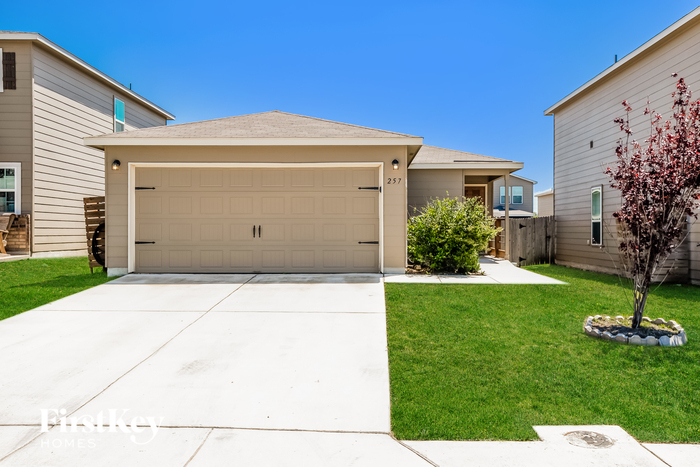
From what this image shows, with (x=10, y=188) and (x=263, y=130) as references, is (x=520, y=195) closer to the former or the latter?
(x=263, y=130)

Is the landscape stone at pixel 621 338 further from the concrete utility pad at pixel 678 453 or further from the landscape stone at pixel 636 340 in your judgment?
the concrete utility pad at pixel 678 453

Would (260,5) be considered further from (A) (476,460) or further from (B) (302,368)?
(A) (476,460)

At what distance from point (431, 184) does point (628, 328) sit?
729 centimetres

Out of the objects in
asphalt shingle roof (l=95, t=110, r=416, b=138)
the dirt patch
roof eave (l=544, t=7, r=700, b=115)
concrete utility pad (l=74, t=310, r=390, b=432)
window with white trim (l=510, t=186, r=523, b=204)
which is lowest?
concrete utility pad (l=74, t=310, r=390, b=432)

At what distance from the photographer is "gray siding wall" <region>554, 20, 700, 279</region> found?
773 centimetres

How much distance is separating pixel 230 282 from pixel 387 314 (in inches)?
134

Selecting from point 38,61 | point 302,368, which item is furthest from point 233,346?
point 38,61

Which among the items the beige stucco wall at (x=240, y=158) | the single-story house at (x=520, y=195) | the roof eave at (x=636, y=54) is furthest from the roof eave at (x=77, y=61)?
the single-story house at (x=520, y=195)

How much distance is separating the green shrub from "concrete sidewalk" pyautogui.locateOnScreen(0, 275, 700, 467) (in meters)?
3.09

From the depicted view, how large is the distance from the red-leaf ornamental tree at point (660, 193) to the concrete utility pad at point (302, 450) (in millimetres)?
3499

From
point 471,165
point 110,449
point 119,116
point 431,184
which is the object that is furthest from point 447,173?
point 119,116

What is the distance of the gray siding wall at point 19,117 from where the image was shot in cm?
1023

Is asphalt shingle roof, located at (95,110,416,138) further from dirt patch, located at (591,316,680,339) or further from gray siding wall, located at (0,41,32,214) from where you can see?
dirt patch, located at (591,316,680,339)

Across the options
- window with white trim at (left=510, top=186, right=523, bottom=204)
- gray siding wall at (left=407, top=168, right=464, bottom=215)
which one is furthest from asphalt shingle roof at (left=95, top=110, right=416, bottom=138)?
window with white trim at (left=510, top=186, right=523, bottom=204)
